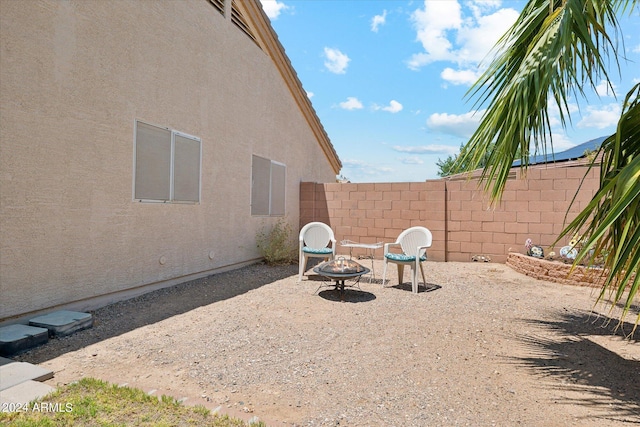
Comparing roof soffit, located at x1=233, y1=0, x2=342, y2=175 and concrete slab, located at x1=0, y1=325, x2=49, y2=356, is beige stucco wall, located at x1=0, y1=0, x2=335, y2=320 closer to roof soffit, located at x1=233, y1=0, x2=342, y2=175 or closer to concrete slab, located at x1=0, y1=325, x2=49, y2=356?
concrete slab, located at x1=0, y1=325, x2=49, y2=356

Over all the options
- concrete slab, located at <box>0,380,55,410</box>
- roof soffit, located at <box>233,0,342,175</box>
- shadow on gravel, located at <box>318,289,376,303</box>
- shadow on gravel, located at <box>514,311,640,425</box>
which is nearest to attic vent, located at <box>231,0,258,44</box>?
roof soffit, located at <box>233,0,342,175</box>

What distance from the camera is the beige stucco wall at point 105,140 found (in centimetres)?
411

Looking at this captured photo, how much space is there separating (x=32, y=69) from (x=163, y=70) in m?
2.23

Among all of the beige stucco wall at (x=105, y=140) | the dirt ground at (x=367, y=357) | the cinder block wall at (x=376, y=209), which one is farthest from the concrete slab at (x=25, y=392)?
the cinder block wall at (x=376, y=209)

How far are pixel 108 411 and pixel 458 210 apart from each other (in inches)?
343

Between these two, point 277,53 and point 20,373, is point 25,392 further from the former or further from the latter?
point 277,53

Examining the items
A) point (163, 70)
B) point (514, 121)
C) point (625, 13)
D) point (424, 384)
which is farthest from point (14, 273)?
point (625, 13)

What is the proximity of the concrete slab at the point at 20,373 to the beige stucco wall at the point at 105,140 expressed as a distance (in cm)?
121

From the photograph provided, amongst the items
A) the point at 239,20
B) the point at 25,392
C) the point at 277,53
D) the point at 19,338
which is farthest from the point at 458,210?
the point at 25,392

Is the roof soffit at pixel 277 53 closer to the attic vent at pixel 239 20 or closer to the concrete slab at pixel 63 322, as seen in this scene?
the attic vent at pixel 239 20

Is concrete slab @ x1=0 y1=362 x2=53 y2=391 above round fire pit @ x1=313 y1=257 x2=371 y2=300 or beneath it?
beneath

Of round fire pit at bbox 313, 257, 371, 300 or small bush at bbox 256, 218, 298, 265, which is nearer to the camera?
round fire pit at bbox 313, 257, 371, 300

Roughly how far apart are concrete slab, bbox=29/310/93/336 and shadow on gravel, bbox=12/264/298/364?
0.22 feet

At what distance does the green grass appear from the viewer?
241cm
